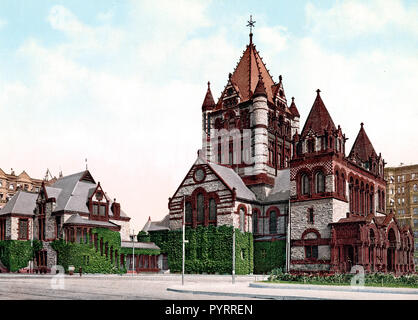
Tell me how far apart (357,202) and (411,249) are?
9.76m

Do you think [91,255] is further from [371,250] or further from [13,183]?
[13,183]

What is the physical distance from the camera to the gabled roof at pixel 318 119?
5366 centimetres

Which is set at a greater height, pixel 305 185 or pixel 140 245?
pixel 305 185

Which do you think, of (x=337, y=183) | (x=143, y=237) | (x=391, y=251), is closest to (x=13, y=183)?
(x=143, y=237)

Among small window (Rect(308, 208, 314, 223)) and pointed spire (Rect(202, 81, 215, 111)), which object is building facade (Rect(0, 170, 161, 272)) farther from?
small window (Rect(308, 208, 314, 223))

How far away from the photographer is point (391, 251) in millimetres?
56156

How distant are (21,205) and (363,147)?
43.9m

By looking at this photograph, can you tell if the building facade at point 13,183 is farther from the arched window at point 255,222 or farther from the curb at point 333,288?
the curb at point 333,288

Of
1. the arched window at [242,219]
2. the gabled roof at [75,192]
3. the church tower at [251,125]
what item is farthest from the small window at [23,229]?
the arched window at [242,219]

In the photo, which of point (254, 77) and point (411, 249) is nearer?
point (411, 249)

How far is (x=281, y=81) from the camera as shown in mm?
75062

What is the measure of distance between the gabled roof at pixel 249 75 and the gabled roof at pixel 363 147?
42.1 feet
